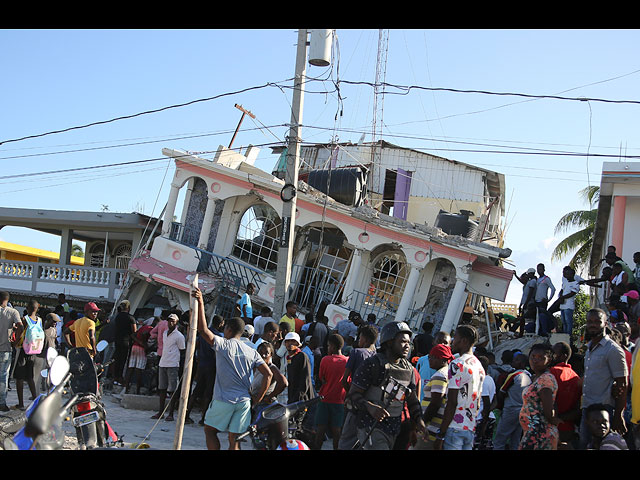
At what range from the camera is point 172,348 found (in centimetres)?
1124

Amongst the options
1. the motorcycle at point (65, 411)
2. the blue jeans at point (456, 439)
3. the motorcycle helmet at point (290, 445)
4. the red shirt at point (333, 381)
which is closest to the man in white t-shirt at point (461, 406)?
the blue jeans at point (456, 439)

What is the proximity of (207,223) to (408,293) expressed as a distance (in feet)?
19.9

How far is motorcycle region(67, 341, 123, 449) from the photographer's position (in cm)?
693

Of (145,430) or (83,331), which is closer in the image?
(145,430)

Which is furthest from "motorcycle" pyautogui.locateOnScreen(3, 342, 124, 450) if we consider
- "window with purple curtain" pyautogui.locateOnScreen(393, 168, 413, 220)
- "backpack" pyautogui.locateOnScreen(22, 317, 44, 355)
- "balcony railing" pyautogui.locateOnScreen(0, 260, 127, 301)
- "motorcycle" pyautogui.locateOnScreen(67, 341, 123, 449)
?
"window with purple curtain" pyautogui.locateOnScreen(393, 168, 413, 220)

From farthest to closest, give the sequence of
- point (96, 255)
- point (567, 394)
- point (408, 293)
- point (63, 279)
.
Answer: point (96, 255) < point (63, 279) < point (408, 293) < point (567, 394)

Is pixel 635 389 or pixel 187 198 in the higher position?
pixel 187 198

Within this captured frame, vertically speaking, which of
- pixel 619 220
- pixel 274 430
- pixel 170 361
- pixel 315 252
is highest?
pixel 619 220

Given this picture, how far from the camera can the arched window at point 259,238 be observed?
2030cm

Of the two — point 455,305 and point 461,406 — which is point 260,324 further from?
point 455,305

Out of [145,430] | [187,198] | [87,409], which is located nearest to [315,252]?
[187,198]

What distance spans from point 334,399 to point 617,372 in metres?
3.26

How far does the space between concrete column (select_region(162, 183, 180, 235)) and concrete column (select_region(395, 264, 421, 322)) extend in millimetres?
6971
